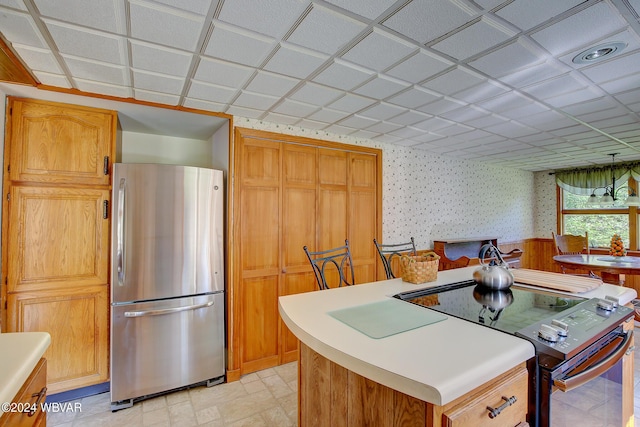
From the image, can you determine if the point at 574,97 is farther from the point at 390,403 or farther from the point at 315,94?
the point at 390,403

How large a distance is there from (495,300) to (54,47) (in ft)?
8.87

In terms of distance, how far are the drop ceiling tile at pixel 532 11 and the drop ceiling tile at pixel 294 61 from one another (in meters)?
0.90

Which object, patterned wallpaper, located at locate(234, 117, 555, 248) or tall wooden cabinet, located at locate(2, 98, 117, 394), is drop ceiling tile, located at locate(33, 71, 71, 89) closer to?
tall wooden cabinet, located at locate(2, 98, 117, 394)

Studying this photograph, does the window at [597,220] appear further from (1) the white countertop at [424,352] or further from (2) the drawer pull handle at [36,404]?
(2) the drawer pull handle at [36,404]

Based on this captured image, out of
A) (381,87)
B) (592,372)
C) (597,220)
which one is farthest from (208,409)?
(597,220)

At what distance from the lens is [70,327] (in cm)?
221

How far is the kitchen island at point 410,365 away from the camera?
31.6 inches

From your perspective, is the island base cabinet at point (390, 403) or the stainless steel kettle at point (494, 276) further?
the stainless steel kettle at point (494, 276)

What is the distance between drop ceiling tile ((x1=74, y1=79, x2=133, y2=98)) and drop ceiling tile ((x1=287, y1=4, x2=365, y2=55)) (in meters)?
1.40

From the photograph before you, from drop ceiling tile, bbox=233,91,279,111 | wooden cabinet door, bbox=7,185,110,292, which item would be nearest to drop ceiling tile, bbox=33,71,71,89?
wooden cabinet door, bbox=7,185,110,292

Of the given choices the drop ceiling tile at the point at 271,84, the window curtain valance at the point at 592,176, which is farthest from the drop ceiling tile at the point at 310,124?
the window curtain valance at the point at 592,176

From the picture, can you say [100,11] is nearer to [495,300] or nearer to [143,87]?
[143,87]

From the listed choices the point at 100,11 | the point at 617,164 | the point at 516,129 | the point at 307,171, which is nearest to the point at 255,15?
the point at 100,11

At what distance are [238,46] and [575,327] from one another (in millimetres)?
2017
